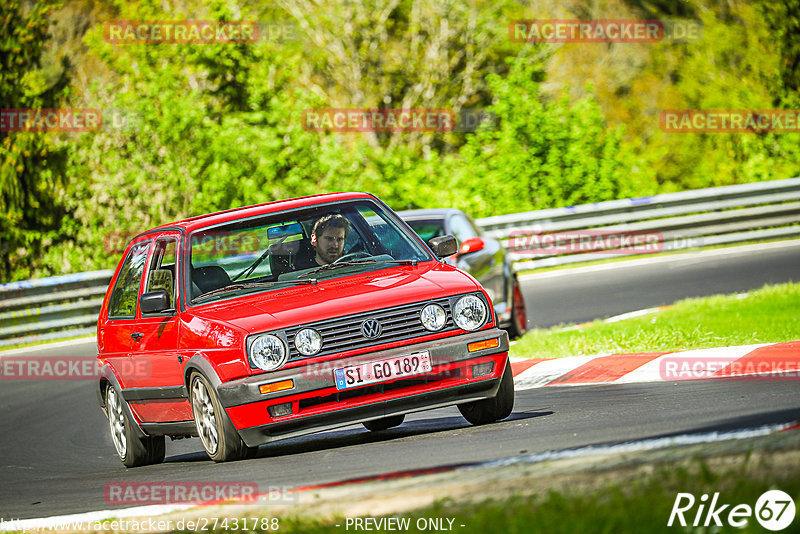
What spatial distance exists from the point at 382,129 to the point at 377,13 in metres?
4.11

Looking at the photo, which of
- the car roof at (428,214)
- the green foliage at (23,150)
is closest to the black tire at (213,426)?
the car roof at (428,214)

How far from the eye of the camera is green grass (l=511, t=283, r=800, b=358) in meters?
9.91

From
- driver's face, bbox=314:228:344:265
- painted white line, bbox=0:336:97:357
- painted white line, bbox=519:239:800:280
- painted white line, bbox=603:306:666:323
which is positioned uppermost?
driver's face, bbox=314:228:344:265

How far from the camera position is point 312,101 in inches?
1029

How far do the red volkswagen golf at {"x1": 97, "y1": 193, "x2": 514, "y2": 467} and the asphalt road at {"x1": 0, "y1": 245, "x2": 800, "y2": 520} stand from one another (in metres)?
0.24

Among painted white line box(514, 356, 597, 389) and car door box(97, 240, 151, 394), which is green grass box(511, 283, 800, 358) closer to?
painted white line box(514, 356, 597, 389)

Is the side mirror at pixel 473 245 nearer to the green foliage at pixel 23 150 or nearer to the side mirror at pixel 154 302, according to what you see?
the side mirror at pixel 154 302

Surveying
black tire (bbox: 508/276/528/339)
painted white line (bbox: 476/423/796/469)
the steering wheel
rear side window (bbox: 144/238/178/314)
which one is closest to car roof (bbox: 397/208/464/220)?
black tire (bbox: 508/276/528/339)

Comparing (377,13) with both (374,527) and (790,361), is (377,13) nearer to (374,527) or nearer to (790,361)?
(790,361)

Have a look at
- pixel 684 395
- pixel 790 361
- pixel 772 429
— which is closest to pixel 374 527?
pixel 772 429

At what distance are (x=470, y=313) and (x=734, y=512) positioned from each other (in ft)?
11.2

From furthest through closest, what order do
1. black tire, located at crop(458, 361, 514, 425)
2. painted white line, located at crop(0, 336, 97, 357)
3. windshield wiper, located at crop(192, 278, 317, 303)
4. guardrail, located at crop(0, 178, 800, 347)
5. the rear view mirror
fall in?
guardrail, located at crop(0, 178, 800, 347)
painted white line, located at crop(0, 336, 97, 357)
the rear view mirror
windshield wiper, located at crop(192, 278, 317, 303)
black tire, located at crop(458, 361, 514, 425)

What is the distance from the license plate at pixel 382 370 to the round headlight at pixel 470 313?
13.4 inches

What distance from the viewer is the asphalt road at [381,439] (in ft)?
20.6
